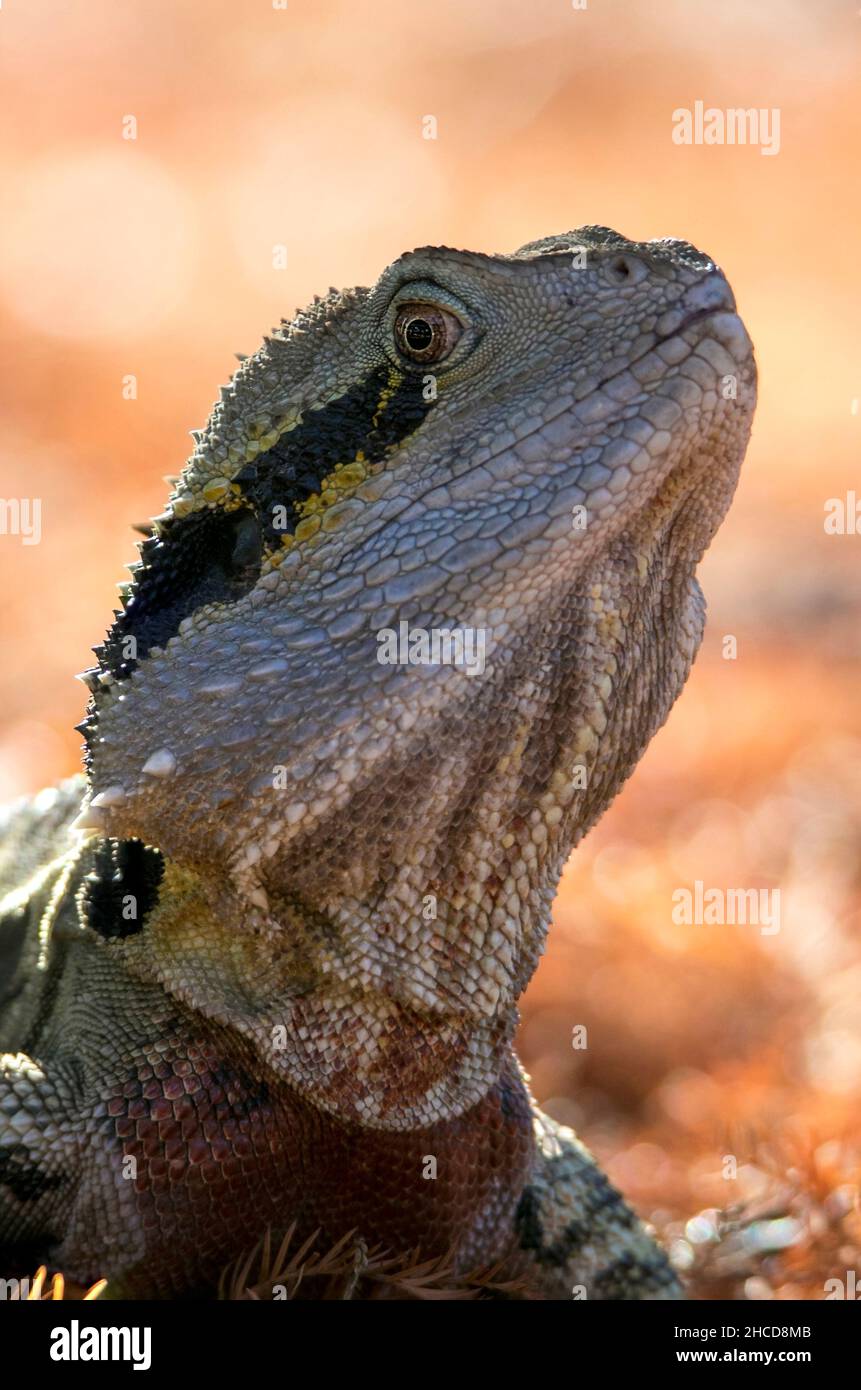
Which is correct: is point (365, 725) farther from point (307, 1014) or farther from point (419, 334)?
point (419, 334)

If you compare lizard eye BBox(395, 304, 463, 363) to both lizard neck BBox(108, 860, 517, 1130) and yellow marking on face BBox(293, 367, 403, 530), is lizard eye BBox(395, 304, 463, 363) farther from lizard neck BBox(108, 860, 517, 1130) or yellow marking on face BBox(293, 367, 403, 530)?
lizard neck BBox(108, 860, 517, 1130)

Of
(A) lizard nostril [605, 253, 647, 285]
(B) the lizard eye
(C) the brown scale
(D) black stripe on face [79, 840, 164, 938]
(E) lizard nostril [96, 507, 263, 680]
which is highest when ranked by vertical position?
(A) lizard nostril [605, 253, 647, 285]

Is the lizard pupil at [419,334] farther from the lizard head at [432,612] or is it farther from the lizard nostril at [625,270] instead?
the lizard nostril at [625,270]

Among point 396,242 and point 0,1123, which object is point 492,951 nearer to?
point 0,1123

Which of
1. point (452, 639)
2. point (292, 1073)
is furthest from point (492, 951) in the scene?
point (452, 639)

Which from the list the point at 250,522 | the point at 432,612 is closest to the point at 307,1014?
the point at 432,612

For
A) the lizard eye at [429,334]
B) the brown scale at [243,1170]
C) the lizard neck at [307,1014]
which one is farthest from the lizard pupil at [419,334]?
the brown scale at [243,1170]

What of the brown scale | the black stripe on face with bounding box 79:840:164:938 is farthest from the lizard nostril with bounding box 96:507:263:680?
the brown scale

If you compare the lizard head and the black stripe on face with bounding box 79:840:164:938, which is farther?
the black stripe on face with bounding box 79:840:164:938
